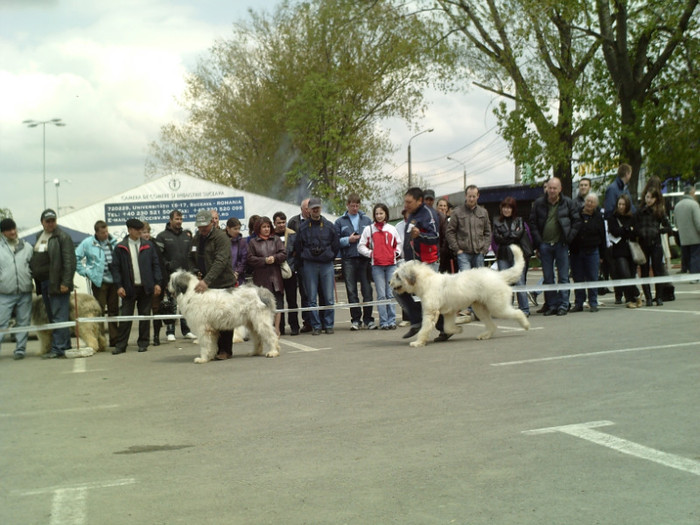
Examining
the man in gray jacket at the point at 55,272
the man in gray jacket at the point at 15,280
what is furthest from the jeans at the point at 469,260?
the man in gray jacket at the point at 15,280

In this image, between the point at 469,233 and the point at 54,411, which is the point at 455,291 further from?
the point at 54,411

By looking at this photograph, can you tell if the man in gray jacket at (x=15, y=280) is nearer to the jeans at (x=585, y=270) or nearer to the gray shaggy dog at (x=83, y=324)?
the gray shaggy dog at (x=83, y=324)

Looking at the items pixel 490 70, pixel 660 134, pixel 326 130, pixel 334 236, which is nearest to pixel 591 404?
pixel 334 236

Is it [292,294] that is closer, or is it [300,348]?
[300,348]

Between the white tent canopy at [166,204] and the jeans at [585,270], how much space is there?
67.7 ft

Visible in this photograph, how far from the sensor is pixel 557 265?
49.5ft

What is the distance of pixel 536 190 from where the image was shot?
165 feet

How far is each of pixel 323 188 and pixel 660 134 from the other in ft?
69.8

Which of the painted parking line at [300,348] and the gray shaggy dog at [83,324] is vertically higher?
the gray shaggy dog at [83,324]


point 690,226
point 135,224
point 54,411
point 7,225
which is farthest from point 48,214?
point 690,226

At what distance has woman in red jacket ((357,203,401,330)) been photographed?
1472 cm

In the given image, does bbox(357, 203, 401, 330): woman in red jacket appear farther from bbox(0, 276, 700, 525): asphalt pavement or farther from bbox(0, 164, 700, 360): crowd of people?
bbox(0, 276, 700, 525): asphalt pavement

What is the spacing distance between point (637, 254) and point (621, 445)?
10477 millimetres

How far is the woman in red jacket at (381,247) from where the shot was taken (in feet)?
48.3
